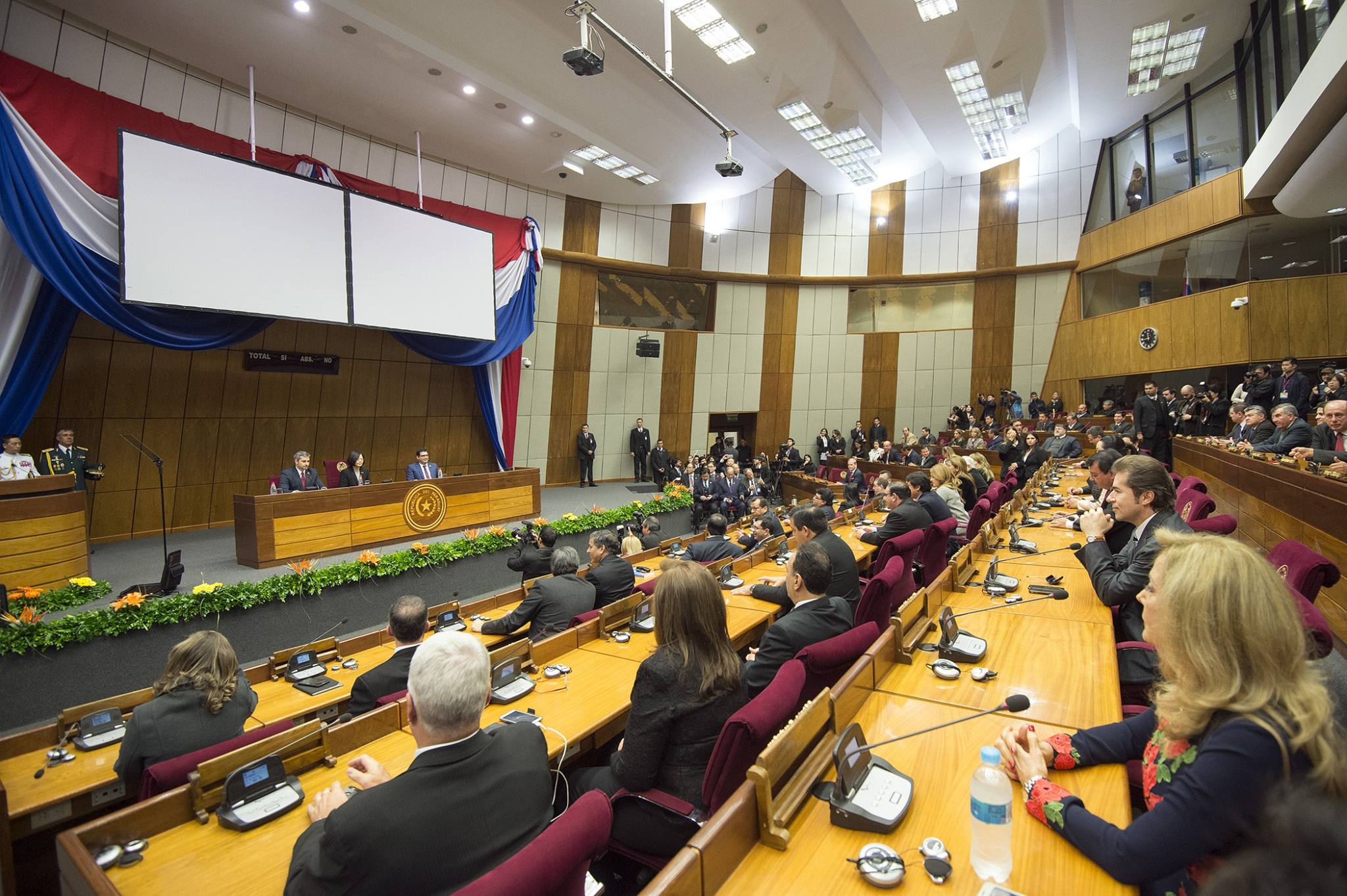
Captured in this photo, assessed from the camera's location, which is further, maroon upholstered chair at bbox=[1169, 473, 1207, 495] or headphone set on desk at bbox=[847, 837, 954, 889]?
maroon upholstered chair at bbox=[1169, 473, 1207, 495]

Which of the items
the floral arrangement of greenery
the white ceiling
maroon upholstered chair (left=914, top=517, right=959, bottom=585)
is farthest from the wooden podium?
maroon upholstered chair (left=914, top=517, right=959, bottom=585)

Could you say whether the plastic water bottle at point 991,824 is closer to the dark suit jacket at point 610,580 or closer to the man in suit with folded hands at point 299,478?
the dark suit jacket at point 610,580

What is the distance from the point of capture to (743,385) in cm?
1570

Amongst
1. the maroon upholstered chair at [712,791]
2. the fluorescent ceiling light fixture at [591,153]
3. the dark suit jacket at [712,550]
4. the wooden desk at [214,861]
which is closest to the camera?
the wooden desk at [214,861]

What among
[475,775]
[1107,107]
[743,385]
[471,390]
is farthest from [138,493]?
[1107,107]

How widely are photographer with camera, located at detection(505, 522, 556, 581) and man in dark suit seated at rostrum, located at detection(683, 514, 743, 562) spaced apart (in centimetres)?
126

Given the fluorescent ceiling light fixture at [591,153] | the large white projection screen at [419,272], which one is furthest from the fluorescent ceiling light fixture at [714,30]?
the large white projection screen at [419,272]

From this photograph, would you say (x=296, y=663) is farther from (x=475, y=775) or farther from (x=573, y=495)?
(x=573, y=495)

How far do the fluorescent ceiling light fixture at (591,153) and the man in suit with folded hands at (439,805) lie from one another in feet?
35.0

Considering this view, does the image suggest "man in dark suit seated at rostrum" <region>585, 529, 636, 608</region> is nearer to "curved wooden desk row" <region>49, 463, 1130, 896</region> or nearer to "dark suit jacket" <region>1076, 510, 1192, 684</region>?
"curved wooden desk row" <region>49, 463, 1130, 896</region>

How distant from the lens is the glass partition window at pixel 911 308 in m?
15.3

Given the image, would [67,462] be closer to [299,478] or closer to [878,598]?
[299,478]

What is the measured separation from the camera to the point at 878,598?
3340 mm

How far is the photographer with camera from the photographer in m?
5.67
